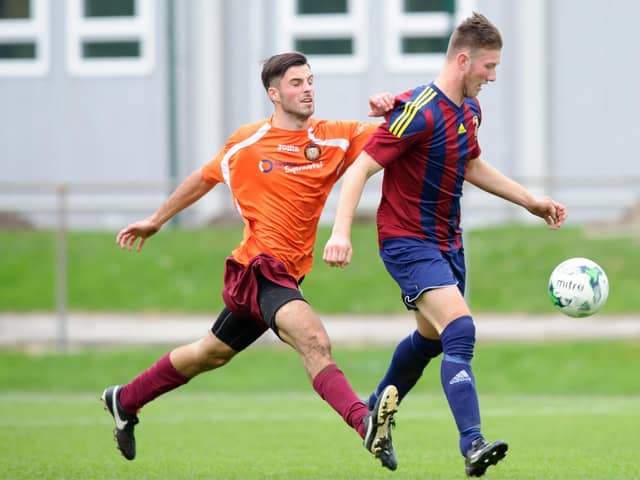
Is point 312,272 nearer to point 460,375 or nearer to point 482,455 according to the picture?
point 460,375

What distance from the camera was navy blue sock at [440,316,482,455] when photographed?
653 cm

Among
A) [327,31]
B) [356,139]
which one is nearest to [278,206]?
[356,139]

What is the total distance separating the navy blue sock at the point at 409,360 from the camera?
25.2ft

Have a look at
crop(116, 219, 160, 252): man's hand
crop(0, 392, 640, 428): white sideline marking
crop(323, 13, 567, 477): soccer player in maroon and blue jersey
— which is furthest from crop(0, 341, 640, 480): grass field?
crop(116, 219, 160, 252): man's hand

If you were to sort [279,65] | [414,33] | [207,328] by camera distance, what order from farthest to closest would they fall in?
[414,33], [207,328], [279,65]

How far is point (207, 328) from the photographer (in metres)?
16.6

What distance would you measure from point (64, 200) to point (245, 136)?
966 centimetres

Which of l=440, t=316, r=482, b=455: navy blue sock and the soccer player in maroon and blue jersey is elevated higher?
the soccer player in maroon and blue jersey

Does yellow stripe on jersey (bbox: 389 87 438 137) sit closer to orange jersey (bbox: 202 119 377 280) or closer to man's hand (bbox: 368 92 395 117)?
man's hand (bbox: 368 92 395 117)

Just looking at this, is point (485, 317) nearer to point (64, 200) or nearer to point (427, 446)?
point (64, 200)

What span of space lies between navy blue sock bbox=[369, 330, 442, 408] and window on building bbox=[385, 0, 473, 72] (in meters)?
15.2

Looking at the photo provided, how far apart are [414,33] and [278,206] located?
16103mm

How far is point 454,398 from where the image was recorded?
6.60 metres

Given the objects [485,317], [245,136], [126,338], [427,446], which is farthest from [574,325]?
[245,136]
